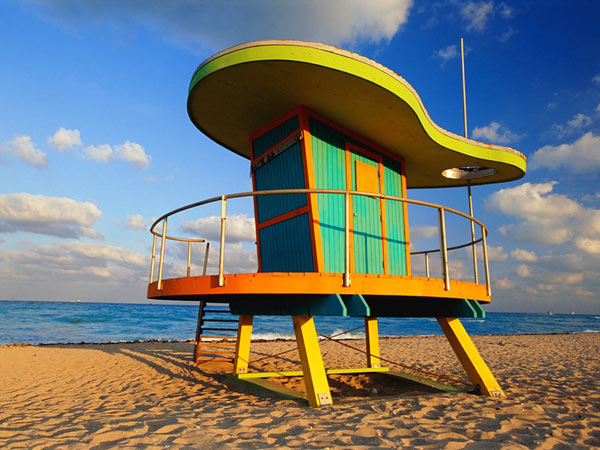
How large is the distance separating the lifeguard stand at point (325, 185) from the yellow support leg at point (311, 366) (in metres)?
0.02

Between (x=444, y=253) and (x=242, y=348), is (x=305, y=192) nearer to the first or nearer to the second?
(x=444, y=253)

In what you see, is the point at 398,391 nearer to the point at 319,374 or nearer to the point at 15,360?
the point at 319,374

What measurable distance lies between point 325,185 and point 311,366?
278cm

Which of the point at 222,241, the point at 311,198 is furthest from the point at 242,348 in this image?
the point at 222,241

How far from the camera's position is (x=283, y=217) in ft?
22.9

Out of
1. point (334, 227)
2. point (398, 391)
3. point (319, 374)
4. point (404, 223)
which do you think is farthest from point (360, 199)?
point (398, 391)

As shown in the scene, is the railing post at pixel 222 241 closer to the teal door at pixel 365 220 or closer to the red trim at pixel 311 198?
the red trim at pixel 311 198

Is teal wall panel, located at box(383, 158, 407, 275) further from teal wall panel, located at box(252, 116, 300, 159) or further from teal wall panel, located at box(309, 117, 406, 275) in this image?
teal wall panel, located at box(252, 116, 300, 159)

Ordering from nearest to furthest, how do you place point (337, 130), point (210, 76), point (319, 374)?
point (319, 374) < point (210, 76) < point (337, 130)

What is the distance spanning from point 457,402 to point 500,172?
17.0 ft

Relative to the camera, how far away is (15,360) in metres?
12.3

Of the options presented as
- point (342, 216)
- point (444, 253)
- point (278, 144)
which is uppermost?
point (278, 144)

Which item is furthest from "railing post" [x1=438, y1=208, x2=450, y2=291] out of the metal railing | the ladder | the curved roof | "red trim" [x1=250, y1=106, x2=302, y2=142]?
the ladder

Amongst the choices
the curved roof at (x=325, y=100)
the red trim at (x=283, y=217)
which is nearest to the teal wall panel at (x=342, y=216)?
the red trim at (x=283, y=217)
